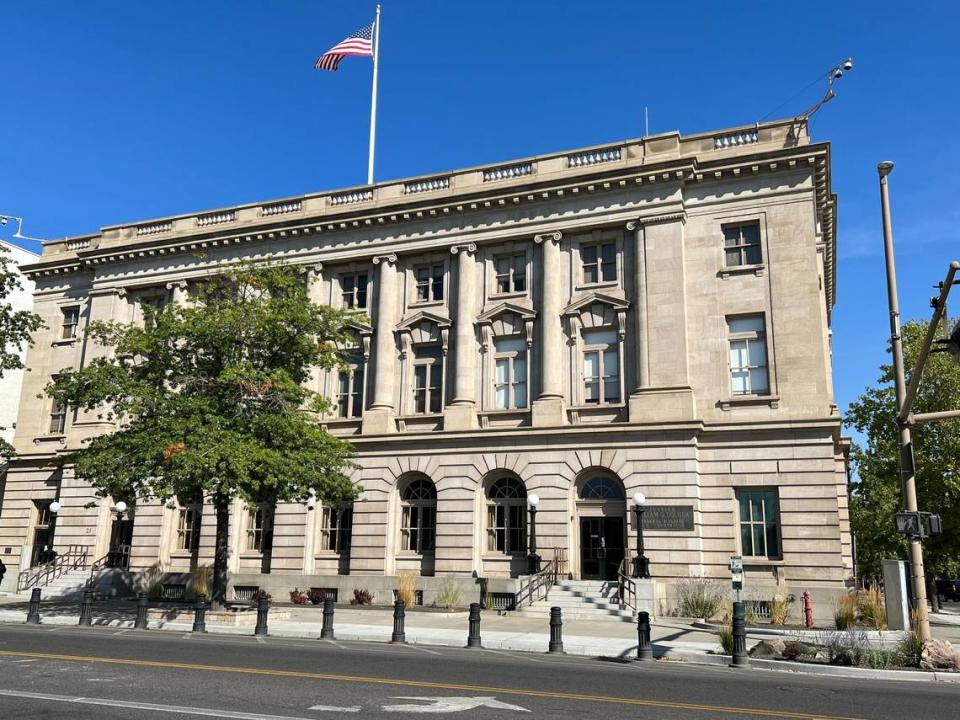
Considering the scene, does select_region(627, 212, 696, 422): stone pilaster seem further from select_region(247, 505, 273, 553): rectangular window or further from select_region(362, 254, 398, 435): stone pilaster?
select_region(247, 505, 273, 553): rectangular window

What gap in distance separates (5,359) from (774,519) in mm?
29653

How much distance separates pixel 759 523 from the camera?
91.1 ft

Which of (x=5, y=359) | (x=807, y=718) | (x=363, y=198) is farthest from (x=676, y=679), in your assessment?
(x=5, y=359)

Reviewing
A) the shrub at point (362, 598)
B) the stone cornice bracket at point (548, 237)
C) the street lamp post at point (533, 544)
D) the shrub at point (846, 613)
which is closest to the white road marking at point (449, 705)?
the shrub at point (846, 613)

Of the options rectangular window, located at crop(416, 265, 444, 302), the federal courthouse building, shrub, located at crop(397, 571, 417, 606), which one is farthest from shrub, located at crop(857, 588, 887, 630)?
rectangular window, located at crop(416, 265, 444, 302)

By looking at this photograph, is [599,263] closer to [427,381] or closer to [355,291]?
[427,381]

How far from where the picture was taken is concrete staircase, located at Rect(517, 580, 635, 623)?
992 inches

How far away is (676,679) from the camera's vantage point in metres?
13.3

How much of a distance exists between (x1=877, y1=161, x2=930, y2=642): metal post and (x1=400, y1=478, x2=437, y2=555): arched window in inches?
721

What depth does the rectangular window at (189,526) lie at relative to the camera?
3556 centimetres

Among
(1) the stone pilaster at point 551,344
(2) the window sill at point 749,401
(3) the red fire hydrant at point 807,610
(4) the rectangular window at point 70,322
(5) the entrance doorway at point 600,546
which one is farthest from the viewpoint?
(4) the rectangular window at point 70,322

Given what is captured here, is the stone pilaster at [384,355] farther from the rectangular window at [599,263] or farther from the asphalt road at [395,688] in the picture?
the asphalt road at [395,688]

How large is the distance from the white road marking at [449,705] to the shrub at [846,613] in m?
15.5

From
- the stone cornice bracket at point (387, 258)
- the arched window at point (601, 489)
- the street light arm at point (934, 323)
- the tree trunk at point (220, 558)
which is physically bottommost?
the tree trunk at point (220, 558)
